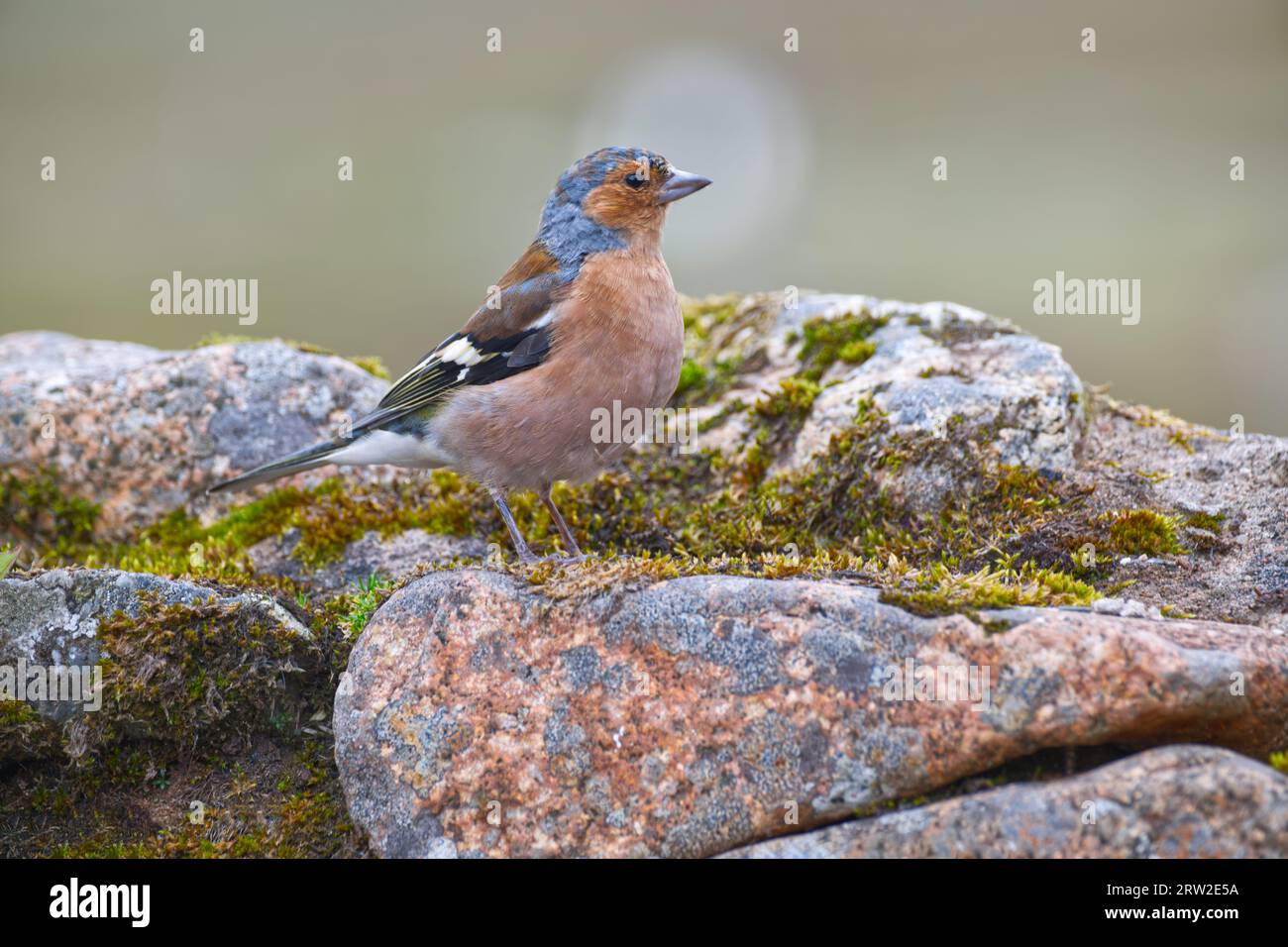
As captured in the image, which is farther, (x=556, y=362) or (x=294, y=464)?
(x=294, y=464)

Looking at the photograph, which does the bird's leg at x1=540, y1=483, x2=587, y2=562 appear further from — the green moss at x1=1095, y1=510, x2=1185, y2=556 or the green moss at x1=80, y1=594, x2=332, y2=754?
the green moss at x1=1095, y1=510, x2=1185, y2=556

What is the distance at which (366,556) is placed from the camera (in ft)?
23.3

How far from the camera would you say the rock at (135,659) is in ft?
16.6

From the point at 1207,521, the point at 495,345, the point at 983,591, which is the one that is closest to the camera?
the point at 983,591

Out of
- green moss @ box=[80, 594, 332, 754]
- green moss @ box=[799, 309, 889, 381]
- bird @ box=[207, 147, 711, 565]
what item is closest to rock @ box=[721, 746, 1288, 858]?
bird @ box=[207, 147, 711, 565]

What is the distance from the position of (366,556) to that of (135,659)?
2058 mm

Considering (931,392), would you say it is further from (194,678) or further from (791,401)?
(194,678)

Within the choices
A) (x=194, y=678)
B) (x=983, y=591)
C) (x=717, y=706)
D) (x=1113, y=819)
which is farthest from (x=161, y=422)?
(x=1113, y=819)

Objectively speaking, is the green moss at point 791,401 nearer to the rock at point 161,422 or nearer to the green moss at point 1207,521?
the green moss at point 1207,521

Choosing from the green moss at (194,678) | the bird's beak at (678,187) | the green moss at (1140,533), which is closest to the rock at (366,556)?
the green moss at (194,678)

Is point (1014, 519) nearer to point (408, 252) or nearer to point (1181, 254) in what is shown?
point (1181, 254)

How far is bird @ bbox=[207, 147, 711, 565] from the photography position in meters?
6.34

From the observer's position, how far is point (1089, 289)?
20.3 meters

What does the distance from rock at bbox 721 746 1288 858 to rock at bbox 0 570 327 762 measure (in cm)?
266
